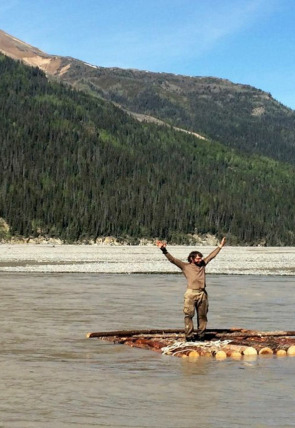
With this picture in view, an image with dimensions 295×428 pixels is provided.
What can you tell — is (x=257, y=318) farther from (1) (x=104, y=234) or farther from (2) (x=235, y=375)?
(1) (x=104, y=234)

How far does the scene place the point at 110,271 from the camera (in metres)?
62.8

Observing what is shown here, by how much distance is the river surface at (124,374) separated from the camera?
1439 cm

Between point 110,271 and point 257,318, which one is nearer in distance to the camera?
point 257,318

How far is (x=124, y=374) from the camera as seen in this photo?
18656 millimetres

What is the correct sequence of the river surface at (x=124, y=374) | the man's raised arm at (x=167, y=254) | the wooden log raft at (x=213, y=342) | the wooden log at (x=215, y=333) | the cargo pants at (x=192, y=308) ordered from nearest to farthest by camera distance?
the river surface at (x=124, y=374) < the wooden log raft at (x=213, y=342) < the man's raised arm at (x=167, y=254) < the cargo pants at (x=192, y=308) < the wooden log at (x=215, y=333)

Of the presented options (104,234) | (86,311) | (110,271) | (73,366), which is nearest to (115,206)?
(104,234)

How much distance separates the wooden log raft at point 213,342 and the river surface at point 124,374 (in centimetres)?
45

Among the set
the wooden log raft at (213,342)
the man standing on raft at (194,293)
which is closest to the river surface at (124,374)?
the wooden log raft at (213,342)

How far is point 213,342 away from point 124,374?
14.9ft

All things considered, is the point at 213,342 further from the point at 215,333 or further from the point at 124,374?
the point at 124,374

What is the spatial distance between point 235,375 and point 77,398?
167 inches

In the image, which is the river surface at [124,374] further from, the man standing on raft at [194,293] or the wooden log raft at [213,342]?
the man standing on raft at [194,293]

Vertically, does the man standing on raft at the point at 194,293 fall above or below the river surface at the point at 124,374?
above

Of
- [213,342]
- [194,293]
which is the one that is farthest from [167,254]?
[213,342]
